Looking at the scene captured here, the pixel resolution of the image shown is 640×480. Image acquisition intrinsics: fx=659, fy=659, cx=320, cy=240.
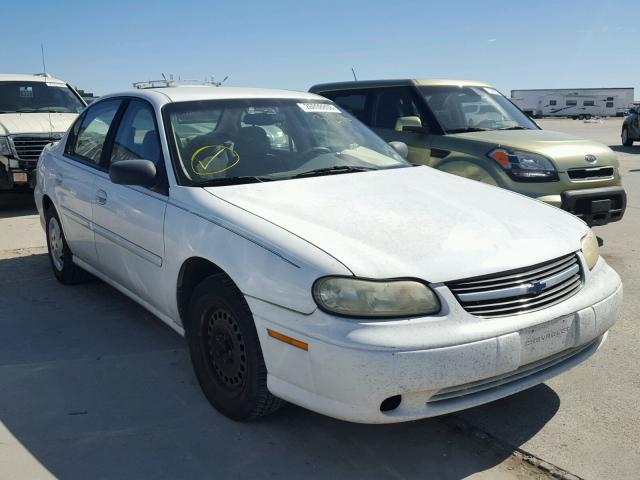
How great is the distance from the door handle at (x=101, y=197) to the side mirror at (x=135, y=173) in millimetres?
652

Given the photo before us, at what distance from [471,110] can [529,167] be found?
1.40 m

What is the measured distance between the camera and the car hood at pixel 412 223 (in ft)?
9.05

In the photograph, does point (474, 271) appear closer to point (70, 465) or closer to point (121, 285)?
point (70, 465)

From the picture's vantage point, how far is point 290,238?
2848 mm

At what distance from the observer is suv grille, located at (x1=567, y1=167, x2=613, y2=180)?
20.5ft

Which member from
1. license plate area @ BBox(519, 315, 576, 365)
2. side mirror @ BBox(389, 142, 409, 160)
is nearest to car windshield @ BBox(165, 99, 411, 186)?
side mirror @ BBox(389, 142, 409, 160)

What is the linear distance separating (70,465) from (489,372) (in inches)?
72.3

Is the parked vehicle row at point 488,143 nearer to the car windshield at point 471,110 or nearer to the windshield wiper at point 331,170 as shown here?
the car windshield at point 471,110

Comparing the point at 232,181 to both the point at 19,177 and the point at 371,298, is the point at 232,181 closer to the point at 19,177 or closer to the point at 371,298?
the point at 371,298

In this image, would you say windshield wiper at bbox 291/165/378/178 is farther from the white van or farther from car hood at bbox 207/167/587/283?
the white van

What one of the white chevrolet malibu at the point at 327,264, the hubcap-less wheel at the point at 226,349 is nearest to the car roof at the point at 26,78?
the white chevrolet malibu at the point at 327,264

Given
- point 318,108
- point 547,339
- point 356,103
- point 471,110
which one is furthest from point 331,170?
point 356,103

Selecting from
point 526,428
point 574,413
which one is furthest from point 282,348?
point 574,413

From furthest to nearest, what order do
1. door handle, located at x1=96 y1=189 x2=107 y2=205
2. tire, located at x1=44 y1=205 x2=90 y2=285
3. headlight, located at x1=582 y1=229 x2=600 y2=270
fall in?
tire, located at x1=44 y1=205 x2=90 y2=285, door handle, located at x1=96 y1=189 x2=107 y2=205, headlight, located at x1=582 y1=229 x2=600 y2=270
